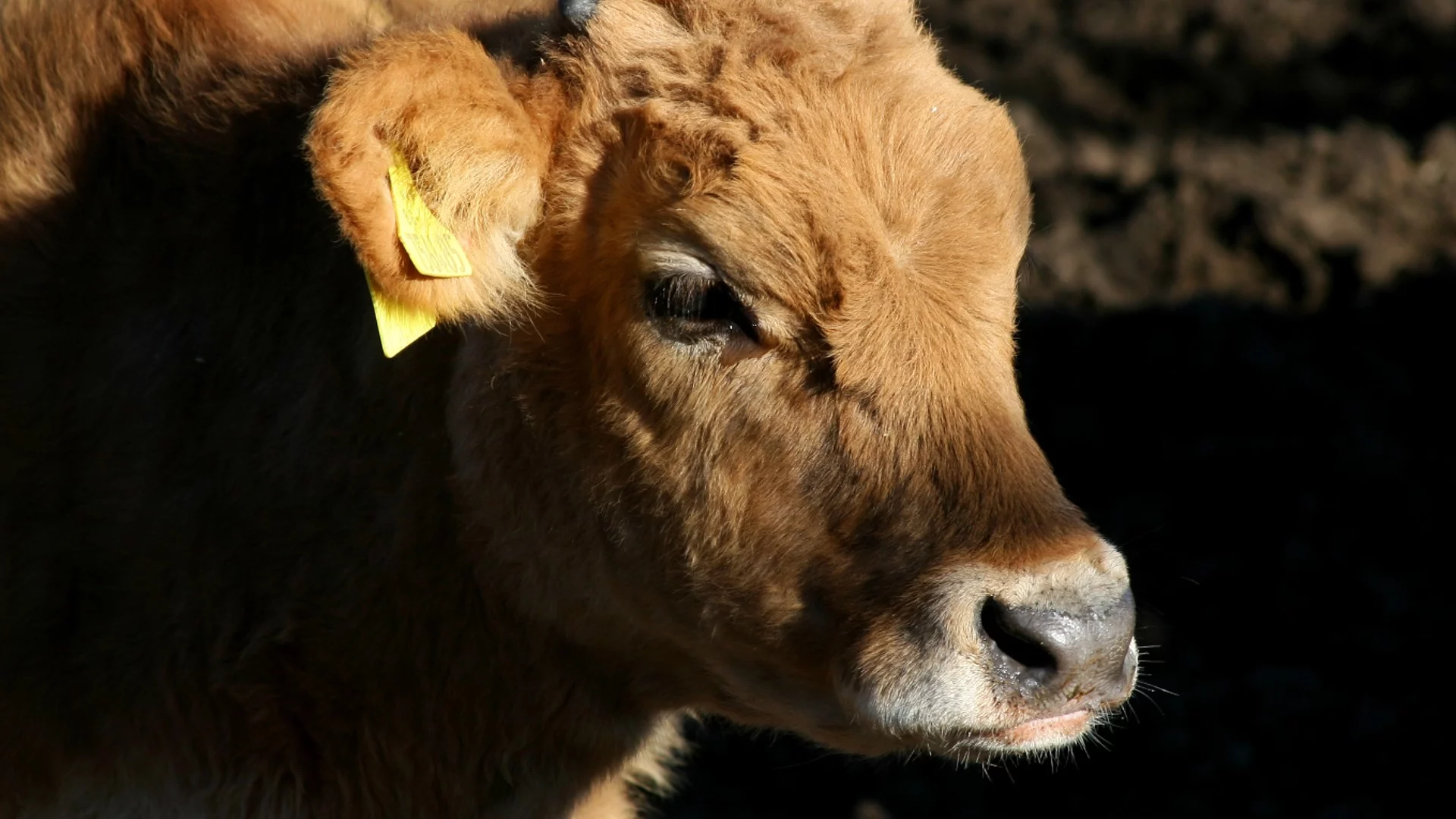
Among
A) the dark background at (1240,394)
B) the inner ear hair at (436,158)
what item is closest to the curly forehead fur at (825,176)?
the inner ear hair at (436,158)

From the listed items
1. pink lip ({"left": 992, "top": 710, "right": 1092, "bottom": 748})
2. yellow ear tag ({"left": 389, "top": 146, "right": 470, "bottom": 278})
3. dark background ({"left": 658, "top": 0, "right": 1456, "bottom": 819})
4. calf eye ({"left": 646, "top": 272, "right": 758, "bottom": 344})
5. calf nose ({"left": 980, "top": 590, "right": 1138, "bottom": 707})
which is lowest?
dark background ({"left": 658, "top": 0, "right": 1456, "bottom": 819})

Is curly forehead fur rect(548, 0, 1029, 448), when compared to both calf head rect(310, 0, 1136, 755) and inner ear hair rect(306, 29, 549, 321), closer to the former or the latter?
calf head rect(310, 0, 1136, 755)

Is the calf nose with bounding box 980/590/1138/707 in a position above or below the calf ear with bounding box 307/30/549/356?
below

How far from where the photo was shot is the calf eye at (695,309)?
10.2 feet

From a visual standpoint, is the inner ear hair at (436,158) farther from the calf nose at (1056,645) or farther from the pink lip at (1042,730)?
the pink lip at (1042,730)

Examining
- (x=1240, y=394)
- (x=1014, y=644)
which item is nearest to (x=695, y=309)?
(x=1014, y=644)

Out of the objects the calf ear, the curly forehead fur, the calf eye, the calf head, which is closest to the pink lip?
the calf head

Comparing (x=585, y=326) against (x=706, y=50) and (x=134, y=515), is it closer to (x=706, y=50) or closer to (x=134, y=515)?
(x=706, y=50)

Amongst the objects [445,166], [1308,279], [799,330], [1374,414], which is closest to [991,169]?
[799,330]

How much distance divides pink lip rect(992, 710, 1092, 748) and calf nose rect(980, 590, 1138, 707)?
0.06 m

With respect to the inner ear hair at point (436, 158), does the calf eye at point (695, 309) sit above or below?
below

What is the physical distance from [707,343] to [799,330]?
0.60ft

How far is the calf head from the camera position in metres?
2.97

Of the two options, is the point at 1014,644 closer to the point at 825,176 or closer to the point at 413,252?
the point at 825,176
